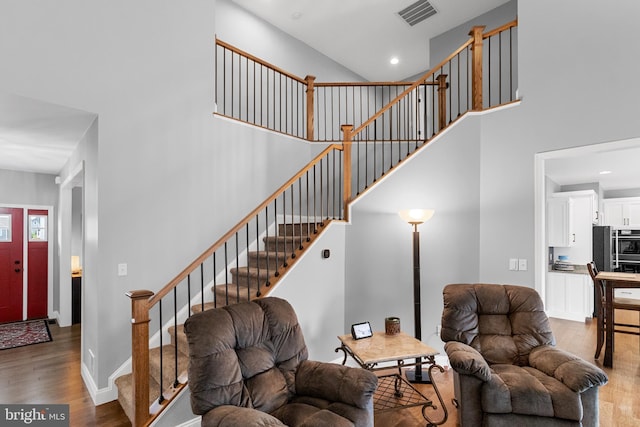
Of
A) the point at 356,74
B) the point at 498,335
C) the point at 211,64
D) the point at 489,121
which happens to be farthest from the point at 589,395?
the point at 356,74

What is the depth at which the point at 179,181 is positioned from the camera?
370cm

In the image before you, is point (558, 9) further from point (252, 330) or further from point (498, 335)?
point (252, 330)

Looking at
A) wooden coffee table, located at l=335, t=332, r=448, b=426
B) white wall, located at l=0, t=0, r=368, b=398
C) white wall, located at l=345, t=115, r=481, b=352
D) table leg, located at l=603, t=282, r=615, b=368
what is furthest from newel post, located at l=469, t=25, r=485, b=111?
white wall, located at l=0, t=0, r=368, b=398

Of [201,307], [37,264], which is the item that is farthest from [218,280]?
[37,264]

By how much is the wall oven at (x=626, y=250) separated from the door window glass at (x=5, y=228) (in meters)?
11.8

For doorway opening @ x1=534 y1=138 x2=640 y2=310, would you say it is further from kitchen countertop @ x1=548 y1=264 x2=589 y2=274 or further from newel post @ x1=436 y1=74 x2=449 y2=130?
newel post @ x1=436 y1=74 x2=449 y2=130


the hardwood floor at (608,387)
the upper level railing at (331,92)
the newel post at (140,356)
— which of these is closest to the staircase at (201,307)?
the newel post at (140,356)

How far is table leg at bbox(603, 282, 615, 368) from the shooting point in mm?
3840

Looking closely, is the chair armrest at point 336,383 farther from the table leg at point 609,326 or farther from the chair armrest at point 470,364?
the table leg at point 609,326

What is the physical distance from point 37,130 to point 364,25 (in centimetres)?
471

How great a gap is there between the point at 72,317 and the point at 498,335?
20.7 feet

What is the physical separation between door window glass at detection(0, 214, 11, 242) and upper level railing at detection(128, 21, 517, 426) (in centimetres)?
431

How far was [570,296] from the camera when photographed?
600cm

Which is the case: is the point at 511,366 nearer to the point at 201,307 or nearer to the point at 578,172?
the point at 201,307
